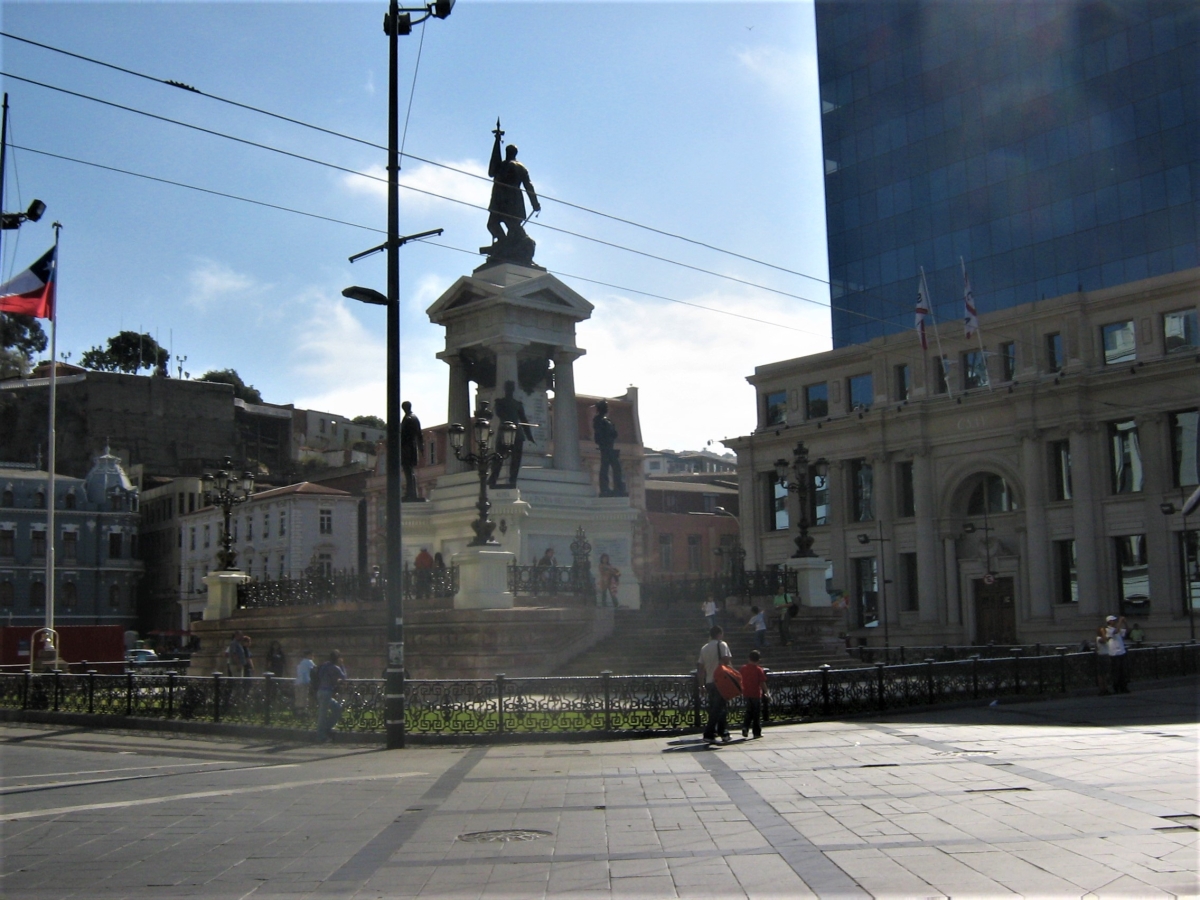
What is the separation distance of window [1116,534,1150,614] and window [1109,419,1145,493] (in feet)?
7.63

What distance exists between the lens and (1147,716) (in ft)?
75.2

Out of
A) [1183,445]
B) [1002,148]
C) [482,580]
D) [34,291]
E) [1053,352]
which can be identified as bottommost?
[482,580]

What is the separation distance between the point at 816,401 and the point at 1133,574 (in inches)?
857

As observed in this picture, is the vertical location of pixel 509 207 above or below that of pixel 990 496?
above

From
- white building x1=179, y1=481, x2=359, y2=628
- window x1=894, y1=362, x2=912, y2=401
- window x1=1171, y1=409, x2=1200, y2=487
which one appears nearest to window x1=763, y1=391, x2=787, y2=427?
window x1=894, y1=362, x2=912, y2=401

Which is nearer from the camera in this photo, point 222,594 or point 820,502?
point 222,594

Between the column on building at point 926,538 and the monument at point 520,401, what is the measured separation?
3471 cm

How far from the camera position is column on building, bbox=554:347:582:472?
112 ft

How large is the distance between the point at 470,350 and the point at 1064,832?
1006 inches

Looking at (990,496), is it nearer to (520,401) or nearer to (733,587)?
(733,587)

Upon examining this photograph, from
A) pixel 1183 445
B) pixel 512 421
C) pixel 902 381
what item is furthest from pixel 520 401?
pixel 902 381

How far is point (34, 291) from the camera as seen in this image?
3177cm

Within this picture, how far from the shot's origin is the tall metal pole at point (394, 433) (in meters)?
19.7

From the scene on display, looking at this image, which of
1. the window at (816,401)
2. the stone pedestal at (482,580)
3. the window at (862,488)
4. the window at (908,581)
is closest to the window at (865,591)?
the window at (908,581)
